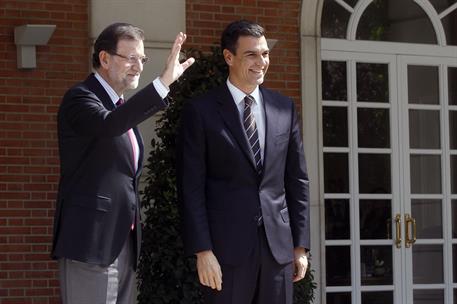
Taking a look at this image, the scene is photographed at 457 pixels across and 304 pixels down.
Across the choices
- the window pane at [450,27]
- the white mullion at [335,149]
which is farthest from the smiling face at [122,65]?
the window pane at [450,27]

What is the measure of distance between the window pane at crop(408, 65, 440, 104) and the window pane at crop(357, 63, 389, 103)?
25 centimetres

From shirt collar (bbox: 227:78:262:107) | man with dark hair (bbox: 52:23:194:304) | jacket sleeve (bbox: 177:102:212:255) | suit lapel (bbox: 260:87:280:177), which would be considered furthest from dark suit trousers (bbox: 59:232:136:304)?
shirt collar (bbox: 227:78:262:107)

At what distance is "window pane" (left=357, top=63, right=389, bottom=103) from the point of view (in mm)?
8859

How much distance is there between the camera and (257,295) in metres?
4.66

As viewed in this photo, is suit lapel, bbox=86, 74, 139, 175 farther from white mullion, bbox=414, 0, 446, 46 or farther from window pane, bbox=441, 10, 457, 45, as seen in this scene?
window pane, bbox=441, 10, 457, 45

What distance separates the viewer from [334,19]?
28.9 feet

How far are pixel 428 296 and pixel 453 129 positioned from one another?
5.08ft

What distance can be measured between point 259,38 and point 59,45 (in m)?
3.10

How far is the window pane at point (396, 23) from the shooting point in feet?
29.3

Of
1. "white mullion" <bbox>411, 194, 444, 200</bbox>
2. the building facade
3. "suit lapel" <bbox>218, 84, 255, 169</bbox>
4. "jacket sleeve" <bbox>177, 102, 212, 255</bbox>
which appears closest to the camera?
"jacket sleeve" <bbox>177, 102, 212, 255</bbox>

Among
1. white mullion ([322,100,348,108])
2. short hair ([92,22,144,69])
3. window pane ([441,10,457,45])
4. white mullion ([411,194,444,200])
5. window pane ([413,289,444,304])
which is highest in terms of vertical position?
window pane ([441,10,457,45])

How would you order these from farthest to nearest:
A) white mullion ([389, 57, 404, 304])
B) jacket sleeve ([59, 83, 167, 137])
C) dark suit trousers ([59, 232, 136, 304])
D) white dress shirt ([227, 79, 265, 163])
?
white mullion ([389, 57, 404, 304])
white dress shirt ([227, 79, 265, 163])
dark suit trousers ([59, 232, 136, 304])
jacket sleeve ([59, 83, 167, 137])

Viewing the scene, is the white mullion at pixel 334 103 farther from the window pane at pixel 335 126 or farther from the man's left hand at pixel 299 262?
the man's left hand at pixel 299 262

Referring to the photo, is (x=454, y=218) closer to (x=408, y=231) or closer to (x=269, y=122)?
(x=408, y=231)
